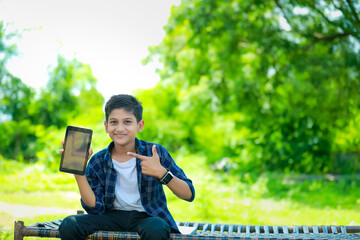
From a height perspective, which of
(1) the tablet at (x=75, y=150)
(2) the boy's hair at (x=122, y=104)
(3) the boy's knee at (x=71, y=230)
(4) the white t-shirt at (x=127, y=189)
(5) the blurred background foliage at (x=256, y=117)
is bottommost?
(3) the boy's knee at (x=71, y=230)

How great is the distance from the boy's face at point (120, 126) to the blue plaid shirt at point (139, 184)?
9cm

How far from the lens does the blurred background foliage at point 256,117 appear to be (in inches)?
241

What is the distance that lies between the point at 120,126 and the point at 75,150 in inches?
9.4

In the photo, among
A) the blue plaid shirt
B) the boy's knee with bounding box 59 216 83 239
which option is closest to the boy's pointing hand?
the blue plaid shirt

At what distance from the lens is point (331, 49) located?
288 inches

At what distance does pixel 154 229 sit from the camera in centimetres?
165

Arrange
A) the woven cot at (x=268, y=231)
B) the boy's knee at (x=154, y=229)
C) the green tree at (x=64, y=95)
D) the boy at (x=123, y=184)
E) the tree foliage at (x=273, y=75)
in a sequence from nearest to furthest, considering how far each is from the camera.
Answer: the boy's knee at (x=154, y=229) < the boy at (x=123, y=184) < the woven cot at (x=268, y=231) < the tree foliage at (x=273, y=75) < the green tree at (x=64, y=95)

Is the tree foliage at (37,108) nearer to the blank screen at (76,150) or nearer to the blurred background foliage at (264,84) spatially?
the blurred background foliage at (264,84)

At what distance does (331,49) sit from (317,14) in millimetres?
674

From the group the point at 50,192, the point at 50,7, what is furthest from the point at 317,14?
the point at 50,7

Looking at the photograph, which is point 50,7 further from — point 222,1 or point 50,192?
point 50,192

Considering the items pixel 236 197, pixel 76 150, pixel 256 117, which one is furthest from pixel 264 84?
pixel 76 150

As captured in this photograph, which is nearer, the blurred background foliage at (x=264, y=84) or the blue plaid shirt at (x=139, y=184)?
the blue plaid shirt at (x=139, y=184)

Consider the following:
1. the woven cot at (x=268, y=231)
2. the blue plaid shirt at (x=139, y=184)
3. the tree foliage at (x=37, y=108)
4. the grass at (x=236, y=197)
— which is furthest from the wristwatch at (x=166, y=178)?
the tree foliage at (x=37, y=108)
